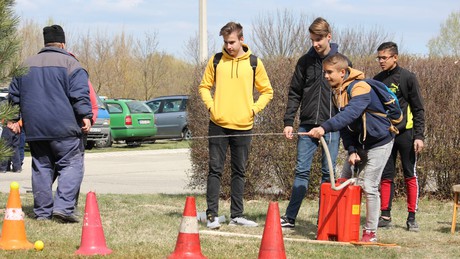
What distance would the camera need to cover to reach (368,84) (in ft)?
24.0

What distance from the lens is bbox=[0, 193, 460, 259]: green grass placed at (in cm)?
662

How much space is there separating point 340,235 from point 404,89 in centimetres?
199

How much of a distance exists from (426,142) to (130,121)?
16403 millimetres

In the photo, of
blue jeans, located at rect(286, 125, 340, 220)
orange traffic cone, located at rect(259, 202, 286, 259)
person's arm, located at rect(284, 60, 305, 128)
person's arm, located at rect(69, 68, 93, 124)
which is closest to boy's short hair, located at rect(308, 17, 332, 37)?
person's arm, located at rect(284, 60, 305, 128)

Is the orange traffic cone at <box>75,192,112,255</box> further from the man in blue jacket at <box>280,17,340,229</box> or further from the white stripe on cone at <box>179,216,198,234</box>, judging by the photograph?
the man in blue jacket at <box>280,17,340,229</box>

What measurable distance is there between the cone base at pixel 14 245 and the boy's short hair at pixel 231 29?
278cm

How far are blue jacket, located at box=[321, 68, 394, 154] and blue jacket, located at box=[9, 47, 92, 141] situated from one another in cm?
256

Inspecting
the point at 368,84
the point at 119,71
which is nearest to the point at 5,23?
the point at 368,84

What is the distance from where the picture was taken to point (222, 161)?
8.30m

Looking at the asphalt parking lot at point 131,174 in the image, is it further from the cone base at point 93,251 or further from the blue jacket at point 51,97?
the cone base at point 93,251

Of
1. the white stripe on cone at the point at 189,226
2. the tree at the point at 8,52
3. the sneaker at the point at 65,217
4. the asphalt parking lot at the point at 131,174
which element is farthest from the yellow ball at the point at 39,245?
the asphalt parking lot at the point at 131,174

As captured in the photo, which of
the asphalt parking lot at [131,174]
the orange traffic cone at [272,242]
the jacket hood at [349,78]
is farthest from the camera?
the asphalt parking lot at [131,174]

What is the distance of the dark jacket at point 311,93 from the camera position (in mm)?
7980

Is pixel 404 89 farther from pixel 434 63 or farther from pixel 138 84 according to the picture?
pixel 138 84
